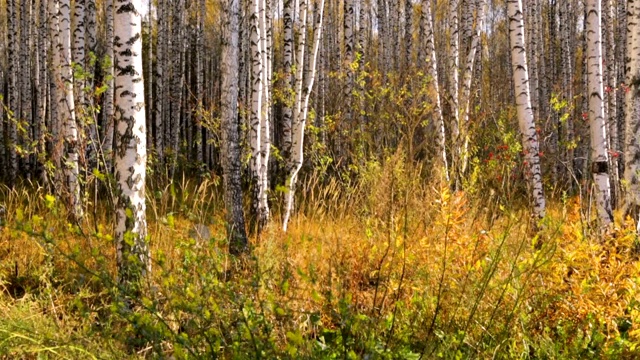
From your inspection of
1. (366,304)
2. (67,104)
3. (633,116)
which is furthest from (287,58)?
(366,304)

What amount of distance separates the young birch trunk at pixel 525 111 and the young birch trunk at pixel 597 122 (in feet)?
2.10

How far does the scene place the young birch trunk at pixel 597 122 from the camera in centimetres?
509

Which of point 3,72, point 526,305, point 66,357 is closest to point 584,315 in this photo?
point 526,305

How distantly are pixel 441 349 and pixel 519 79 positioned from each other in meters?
4.22

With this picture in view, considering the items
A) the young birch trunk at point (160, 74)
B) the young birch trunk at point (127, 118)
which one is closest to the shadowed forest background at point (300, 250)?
the young birch trunk at point (127, 118)

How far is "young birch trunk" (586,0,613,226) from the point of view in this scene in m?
5.09

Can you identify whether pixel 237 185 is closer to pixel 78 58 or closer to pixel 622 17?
pixel 78 58

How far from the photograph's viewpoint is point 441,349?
2.77 meters

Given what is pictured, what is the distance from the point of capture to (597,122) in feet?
17.8

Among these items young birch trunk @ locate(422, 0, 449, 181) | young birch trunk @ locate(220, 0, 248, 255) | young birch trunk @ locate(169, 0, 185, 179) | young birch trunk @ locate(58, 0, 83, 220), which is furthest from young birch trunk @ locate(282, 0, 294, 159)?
young birch trunk @ locate(169, 0, 185, 179)

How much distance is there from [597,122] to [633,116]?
0.38 m

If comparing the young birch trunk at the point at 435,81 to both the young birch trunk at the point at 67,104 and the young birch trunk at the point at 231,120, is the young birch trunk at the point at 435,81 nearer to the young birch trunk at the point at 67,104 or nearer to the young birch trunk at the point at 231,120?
the young birch trunk at the point at 231,120

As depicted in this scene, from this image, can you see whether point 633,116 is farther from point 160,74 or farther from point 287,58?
point 160,74

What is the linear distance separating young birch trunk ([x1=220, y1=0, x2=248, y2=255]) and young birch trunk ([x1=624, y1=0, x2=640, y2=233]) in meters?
3.69
